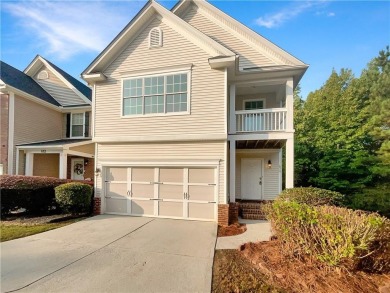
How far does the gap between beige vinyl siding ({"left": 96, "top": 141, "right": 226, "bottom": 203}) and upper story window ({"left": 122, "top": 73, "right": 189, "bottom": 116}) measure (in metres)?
1.54

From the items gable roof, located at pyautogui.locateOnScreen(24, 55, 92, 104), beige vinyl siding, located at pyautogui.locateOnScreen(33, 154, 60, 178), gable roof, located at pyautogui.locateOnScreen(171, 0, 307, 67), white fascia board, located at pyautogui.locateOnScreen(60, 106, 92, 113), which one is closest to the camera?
gable roof, located at pyautogui.locateOnScreen(171, 0, 307, 67)

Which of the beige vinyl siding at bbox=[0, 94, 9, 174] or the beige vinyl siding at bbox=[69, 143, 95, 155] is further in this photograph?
the beige vinyl siding at bbox=[69, 143, 95, 155]

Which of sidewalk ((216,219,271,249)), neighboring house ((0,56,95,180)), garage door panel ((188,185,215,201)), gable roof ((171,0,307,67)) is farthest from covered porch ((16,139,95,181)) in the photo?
sidewalk ((216,219,271,249))

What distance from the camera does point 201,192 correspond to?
8.72m

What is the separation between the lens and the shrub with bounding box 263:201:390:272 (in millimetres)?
3711

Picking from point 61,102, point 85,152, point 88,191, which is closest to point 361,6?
point 88,191

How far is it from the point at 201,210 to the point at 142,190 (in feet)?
9.26

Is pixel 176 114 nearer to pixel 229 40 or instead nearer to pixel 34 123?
pixel 229 40

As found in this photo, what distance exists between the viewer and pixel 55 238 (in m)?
6.48

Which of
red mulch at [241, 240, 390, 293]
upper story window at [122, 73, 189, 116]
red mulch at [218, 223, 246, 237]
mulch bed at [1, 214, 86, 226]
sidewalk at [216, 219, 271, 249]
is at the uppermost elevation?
upper story window at [122, 73, 189, 116]

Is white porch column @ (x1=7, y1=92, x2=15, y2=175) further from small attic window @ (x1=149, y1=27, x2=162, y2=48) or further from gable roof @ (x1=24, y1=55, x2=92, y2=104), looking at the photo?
small attic window @ (x1=149, y1=27, x2=162, y2=48)

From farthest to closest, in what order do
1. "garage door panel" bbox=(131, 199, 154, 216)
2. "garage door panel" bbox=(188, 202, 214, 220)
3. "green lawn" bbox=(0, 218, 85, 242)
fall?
"garage door panel" bbox=(131, 199, 154, 216)
"garage door panel" bbox=(188, 202, 214, 220)
"green lawn" bbox=(0, 218, 85, 242)

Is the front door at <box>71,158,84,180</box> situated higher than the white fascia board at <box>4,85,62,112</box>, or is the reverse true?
the white fascia board at <box>4,85,62,112</box>

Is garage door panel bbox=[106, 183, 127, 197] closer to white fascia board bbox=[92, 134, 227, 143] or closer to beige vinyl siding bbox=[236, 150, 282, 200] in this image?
white fascia board bbox=[92, 134, 227, 143]
